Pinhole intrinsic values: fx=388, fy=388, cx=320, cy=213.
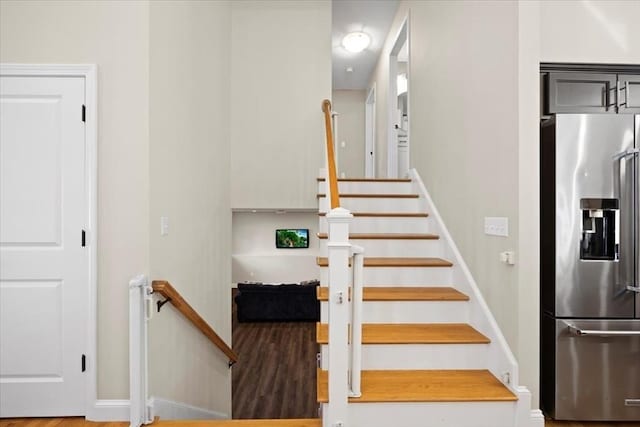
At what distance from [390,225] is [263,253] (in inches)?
170

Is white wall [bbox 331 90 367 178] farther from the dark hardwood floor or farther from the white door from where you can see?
the white door

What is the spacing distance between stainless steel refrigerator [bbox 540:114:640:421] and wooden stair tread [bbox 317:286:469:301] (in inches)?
25.1

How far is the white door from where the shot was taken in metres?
2.28

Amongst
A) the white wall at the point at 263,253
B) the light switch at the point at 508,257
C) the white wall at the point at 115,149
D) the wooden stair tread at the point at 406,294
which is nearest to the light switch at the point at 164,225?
the white wall at the point at 115,149

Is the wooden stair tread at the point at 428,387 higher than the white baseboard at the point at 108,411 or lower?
higher

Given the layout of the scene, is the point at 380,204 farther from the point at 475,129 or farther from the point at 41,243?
the point at 41,243

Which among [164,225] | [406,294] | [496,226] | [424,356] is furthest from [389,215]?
[164,225]

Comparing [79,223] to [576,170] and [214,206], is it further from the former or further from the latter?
[576,170]

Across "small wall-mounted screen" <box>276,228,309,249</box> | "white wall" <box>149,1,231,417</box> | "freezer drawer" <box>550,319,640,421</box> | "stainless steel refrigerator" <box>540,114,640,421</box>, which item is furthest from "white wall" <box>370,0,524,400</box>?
"small wall-mounted screen" <box>276,228,309,249</box>

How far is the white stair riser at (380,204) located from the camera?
12.5 feet

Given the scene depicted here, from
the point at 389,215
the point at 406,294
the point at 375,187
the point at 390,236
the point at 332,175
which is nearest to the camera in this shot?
the point at 332,175

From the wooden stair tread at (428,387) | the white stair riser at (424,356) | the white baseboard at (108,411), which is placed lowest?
the white baseboard at (108,411)

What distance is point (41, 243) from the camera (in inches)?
90.3

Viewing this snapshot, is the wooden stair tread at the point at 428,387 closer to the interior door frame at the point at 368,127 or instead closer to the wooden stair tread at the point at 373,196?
the wooden stair tread at the point at 373,196
